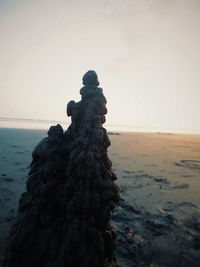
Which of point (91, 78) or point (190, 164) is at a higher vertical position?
point (91, 78)

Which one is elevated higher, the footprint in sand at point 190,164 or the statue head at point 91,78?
the statue head at point 91,78

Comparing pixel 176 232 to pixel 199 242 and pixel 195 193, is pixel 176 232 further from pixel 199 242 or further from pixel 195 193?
pixel 195 193

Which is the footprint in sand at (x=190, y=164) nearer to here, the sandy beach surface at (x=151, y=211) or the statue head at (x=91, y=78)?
the sandy beach surface at (x=151, y=211)

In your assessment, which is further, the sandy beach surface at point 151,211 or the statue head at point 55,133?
the sandy beach surface at point 151,211

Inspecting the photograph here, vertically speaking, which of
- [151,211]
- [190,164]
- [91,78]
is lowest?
[151,211]

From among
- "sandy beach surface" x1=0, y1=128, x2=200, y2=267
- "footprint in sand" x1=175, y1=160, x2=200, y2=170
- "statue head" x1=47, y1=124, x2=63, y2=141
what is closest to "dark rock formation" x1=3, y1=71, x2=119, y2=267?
"statue head" x1=47, y1=124, x2=63, y2=141

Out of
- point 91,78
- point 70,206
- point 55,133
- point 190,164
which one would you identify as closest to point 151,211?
point 70,206

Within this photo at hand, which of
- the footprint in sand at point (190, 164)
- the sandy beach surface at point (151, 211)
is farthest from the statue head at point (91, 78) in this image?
the footprint in sand at point (190, 164)

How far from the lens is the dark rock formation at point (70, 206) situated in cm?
669

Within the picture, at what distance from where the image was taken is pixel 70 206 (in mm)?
6828

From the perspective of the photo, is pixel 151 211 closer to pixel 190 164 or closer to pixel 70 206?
pixel 70 206

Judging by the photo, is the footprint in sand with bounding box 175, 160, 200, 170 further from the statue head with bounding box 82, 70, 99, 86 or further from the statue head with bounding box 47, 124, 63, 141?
the statue head with bounding box 47, 124, 63, 141

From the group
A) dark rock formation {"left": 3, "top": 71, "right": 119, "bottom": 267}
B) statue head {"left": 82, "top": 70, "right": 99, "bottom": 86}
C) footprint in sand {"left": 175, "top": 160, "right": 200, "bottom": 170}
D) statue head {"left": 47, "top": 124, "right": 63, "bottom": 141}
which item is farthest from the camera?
footprint in sand {"left": 175, "top": 160, "right": 200, "bottom": 170}

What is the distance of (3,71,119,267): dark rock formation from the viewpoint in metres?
6.69
